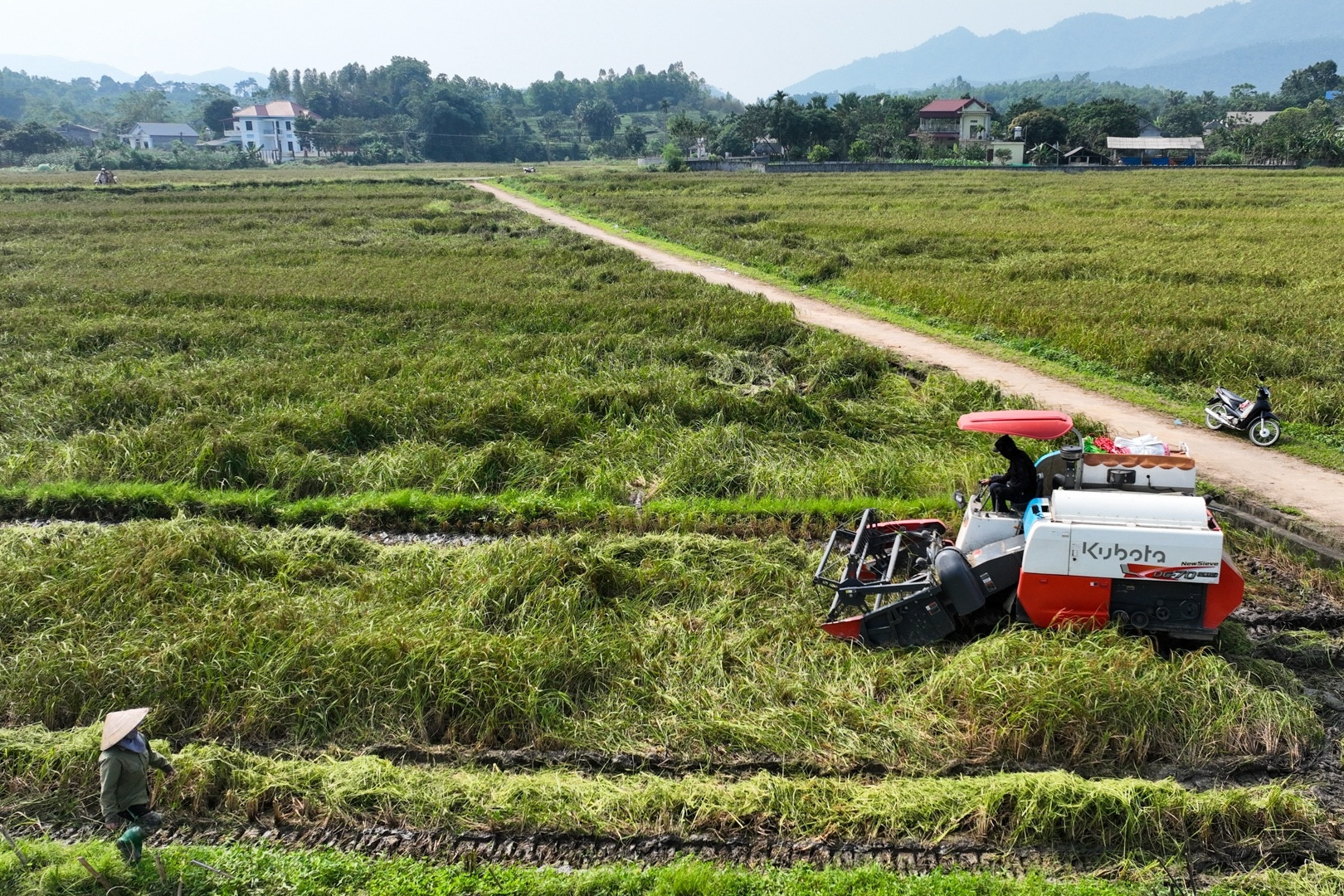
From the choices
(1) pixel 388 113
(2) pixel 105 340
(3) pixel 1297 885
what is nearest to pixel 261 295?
(2) pixel 105 340

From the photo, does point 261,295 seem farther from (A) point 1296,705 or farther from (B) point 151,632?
(A) point 1296,705

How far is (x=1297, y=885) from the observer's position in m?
4.99

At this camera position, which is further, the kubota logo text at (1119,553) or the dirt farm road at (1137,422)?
the dirt farm road at (1137,422)

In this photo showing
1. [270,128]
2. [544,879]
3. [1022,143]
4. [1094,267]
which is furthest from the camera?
[270,128]

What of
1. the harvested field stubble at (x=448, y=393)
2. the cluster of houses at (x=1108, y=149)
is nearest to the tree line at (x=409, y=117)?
the cluster of houses at (x=1108, y=149)

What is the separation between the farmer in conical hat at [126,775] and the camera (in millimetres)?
5234

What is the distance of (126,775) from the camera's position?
533cm

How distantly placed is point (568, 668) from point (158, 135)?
156272 millimetres

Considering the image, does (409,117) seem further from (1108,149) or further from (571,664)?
(571,664)

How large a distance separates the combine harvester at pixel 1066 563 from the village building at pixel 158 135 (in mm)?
149989

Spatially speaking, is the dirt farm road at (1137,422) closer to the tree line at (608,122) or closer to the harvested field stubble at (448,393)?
the harvested field stubble at (448,393)

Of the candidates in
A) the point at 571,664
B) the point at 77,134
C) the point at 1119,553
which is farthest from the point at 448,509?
the point at 77,134

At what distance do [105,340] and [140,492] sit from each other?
8.00 meters

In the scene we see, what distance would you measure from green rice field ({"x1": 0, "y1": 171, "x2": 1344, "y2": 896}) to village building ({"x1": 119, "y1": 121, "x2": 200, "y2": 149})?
142 metres
